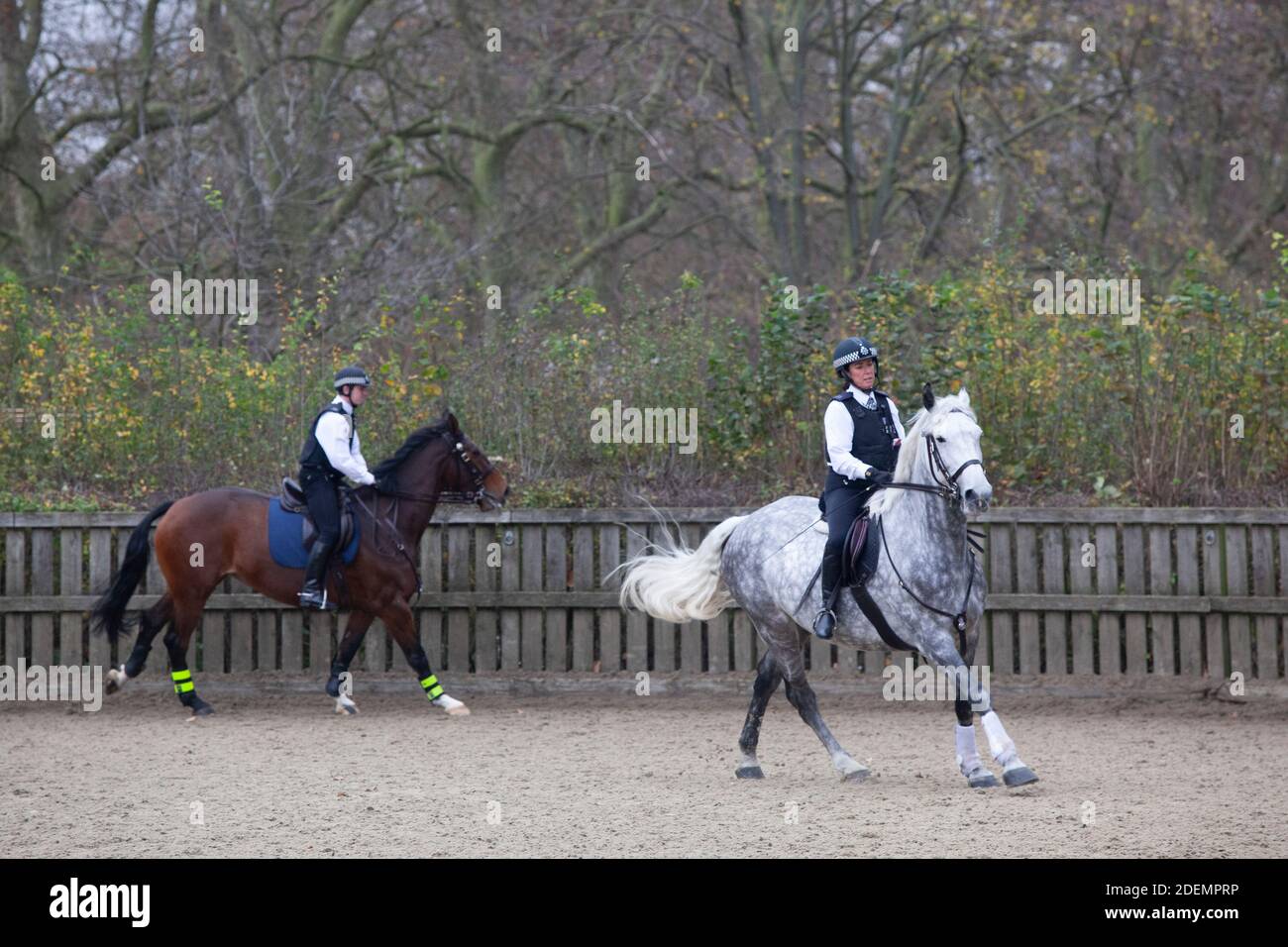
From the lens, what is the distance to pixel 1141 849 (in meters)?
7.03

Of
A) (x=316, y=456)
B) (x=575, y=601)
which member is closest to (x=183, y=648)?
(x=316, y=456)

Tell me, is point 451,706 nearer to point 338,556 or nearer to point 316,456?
point 338,556

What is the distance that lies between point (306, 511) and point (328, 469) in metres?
0.39

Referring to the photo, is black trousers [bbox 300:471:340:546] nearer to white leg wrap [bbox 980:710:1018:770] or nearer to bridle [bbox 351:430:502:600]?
bridle [bbox 351:430:502:600]

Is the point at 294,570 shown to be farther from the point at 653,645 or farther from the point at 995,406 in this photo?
the point at 995,406

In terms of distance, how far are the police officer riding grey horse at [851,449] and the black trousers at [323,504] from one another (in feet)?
15.0

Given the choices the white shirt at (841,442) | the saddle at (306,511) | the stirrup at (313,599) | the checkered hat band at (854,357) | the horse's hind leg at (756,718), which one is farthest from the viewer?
the saddle at (306,511)

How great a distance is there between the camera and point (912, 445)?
28.9 ft

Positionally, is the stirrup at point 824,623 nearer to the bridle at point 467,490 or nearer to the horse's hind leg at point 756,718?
the horse's hind leg at point 756,718

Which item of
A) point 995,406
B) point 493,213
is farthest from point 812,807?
point 493,213

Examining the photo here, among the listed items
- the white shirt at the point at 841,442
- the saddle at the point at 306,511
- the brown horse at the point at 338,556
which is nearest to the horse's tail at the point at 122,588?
the brown horse at the point at 338,556

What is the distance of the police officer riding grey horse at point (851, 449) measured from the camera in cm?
912
